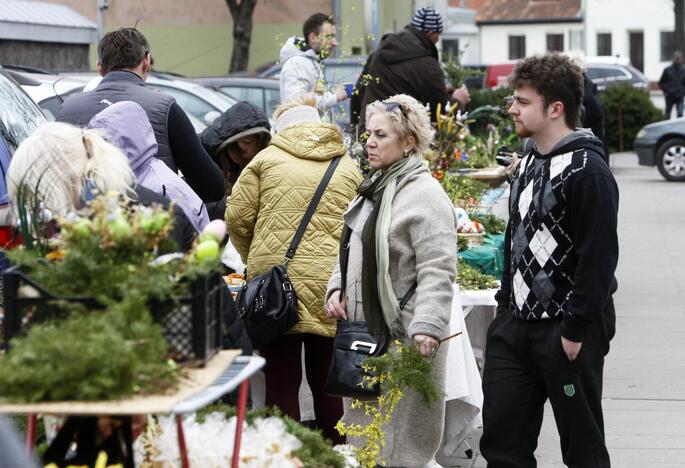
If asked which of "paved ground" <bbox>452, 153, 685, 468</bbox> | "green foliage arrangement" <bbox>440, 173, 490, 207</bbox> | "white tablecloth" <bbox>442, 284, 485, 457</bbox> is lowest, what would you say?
"paved ground" <bbox>452, 153, 685, 468</bbox>

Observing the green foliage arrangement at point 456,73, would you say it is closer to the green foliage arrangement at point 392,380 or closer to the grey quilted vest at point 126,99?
the grey quilted vest at point 126,99

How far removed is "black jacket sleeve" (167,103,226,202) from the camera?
594 centimetres

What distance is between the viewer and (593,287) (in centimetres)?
477

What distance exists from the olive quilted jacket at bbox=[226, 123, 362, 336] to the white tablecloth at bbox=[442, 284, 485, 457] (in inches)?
22.7

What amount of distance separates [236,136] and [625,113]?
2397 centimetres

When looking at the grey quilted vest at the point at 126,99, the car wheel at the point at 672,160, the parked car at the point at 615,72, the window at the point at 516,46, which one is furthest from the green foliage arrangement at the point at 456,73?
the window at the point at 516,46

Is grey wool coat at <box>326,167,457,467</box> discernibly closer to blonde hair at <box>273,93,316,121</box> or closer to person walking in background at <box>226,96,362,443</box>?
person walking in background at <box>226,96,362,443</box>

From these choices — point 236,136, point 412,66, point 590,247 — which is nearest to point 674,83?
point 412,66

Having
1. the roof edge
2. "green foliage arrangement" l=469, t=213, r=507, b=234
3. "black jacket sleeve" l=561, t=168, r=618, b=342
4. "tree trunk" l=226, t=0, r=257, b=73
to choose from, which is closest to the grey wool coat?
"black jacket sleeve" l=561, t=168, r=618, b=342

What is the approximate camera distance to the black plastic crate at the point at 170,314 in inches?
→ 119

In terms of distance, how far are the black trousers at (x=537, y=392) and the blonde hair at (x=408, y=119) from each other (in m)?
0.88

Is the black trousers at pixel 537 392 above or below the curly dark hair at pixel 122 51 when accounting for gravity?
below

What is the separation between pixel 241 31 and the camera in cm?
3161

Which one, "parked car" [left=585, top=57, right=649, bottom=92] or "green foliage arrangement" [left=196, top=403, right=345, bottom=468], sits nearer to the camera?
"green foliage arrangement" [left=196, top=403, right=345, bottom=468]
